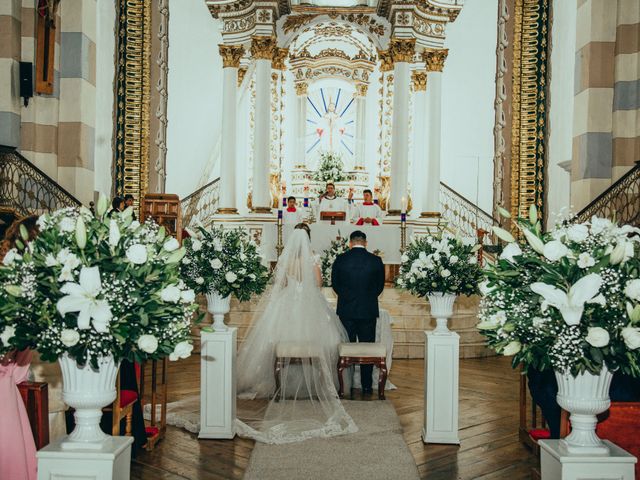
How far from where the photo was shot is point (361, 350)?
7.31 meters

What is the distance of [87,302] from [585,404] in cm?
210

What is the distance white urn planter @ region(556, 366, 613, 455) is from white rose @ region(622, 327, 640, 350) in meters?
0.23

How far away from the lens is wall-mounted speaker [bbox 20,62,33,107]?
969 centimetres

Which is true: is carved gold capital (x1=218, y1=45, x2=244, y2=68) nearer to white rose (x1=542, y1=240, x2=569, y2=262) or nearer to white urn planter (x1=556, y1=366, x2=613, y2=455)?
white rose (x1=542, y1=240, x2=569, y2=262)

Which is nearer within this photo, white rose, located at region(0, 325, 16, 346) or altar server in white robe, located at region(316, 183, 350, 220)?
white rose, located at region(0, 325, 16, 346)

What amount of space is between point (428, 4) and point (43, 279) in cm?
1392

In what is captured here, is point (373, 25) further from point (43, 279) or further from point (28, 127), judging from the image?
point (43, 279)

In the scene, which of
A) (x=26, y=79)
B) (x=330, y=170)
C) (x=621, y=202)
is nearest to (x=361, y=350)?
(x=621, y=202)

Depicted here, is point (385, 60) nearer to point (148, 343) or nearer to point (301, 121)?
point (301, 121)

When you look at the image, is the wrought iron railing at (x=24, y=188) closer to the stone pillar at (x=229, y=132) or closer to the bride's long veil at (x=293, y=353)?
the bride's long veil at (x=293, y=353)

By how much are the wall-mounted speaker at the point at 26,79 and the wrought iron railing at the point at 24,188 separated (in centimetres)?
115

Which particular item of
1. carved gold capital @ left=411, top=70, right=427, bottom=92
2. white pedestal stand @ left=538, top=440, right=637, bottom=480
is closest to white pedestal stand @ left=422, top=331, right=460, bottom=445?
white pedestal stand @ left=538, top=440, right=637, bottom=480

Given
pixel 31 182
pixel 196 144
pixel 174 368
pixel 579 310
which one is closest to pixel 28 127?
pixel 31 182

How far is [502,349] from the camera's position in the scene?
3178 mm
